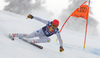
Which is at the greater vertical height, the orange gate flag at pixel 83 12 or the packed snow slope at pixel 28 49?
the orange gate flag at pixel 83 12

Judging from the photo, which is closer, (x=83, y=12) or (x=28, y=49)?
(x=28, y=49)

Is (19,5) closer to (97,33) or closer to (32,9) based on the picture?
(32,9)

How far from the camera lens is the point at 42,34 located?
4.07 m

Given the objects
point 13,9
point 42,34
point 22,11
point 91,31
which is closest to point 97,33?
point 91,31

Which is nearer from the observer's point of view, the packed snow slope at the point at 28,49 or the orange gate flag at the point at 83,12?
the packed snow slope at the point at 28,49

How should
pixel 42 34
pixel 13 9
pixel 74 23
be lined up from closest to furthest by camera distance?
pixel 42 34, pixel 13 9, pixel 74 23

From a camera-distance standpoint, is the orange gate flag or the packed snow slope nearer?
the packed snow slope

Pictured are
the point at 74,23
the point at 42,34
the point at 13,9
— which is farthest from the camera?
the point at 74,23

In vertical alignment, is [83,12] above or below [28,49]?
above

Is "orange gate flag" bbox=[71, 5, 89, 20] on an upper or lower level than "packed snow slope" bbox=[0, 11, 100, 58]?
upper

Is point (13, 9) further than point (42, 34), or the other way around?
point (13, 9)

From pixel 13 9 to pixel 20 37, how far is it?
37649 millimetres

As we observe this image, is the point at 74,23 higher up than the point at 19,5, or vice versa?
the point at 19,5

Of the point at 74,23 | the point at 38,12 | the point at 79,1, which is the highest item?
the point at 79,1
